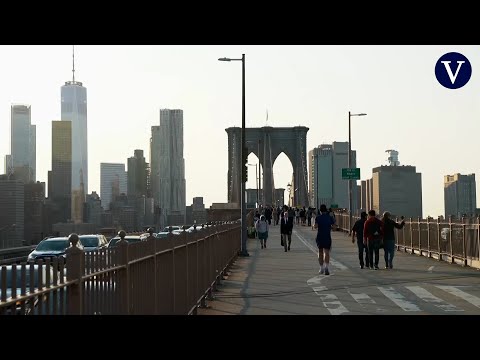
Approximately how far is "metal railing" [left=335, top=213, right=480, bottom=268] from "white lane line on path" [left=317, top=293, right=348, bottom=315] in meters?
8.18

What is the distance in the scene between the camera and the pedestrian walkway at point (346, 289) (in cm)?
1603

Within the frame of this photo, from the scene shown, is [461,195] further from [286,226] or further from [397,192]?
[286,226]

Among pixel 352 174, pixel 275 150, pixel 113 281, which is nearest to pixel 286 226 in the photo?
pixel 352 174

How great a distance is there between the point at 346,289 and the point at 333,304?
10.9ft

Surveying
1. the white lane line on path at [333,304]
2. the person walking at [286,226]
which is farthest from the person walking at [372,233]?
the person walking at [286,226]

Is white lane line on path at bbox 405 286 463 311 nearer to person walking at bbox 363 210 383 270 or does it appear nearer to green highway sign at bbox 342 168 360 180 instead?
person walking at bbox 363 210 383 270

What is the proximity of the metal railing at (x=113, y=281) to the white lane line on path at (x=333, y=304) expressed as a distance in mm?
2497

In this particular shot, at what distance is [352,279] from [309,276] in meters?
1.73

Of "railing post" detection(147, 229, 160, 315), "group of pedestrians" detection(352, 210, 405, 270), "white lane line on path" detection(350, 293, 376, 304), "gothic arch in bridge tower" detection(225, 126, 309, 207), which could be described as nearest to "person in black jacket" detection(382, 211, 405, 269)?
"group of pedestrians" detection(352, 210, 405, 270)

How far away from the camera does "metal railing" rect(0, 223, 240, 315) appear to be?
5656 millimetres

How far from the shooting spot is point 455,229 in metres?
28.0
